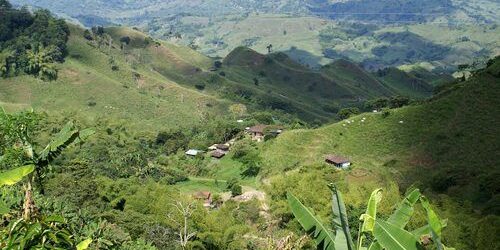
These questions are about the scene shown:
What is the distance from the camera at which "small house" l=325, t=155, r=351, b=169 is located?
5747cm

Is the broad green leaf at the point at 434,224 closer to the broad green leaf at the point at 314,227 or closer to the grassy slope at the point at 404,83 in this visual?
the broad green leaf at the point at 314,227

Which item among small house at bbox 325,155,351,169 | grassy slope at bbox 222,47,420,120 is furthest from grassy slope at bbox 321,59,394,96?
small house at bbox 325,155,351,169

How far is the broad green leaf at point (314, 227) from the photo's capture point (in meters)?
10.3

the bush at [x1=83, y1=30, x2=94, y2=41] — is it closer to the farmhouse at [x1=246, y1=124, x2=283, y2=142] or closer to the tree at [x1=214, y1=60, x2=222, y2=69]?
the tree at [x1=214, y1=60, x2=222, y2=69]

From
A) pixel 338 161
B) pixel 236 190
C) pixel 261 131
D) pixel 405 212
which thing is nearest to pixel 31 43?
pixel 261 131

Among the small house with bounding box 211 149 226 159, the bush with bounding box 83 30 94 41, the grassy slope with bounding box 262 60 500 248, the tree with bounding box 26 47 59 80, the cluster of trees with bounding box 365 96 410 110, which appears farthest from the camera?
the bush with bounding box 83 30 94 41

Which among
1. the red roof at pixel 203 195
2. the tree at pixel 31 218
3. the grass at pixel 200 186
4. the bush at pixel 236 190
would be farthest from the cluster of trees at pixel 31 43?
the tree at pixel 31 218

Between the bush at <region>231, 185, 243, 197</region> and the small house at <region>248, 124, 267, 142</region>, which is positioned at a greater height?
the bush at <region>231, 185, 243, 197</region>

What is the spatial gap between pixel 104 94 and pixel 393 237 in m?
101

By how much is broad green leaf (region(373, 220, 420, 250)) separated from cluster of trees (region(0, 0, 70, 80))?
106 meters

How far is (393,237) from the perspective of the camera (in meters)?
8.49

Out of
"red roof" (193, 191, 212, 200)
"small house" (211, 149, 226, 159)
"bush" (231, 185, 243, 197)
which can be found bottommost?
"small house" (211, 149, 226, 159)

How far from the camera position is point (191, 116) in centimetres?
10488

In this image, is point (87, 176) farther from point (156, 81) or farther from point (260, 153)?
point (156, 81)
